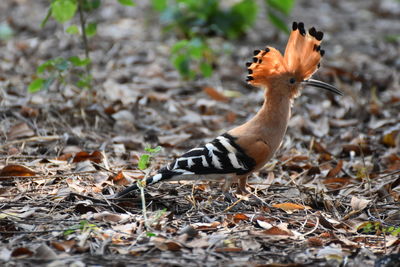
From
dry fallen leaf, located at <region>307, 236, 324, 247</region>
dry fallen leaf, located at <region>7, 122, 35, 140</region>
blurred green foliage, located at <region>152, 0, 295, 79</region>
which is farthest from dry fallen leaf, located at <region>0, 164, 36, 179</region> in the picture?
blurred green foliage, located at <region>152, 0, 295, 79</region>

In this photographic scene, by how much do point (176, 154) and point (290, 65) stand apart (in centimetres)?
135

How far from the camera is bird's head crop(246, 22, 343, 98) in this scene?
420 centimetres

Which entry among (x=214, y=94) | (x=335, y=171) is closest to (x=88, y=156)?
(x=335, y=171)

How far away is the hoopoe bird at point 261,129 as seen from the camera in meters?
3.90

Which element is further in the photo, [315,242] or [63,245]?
[315,242]

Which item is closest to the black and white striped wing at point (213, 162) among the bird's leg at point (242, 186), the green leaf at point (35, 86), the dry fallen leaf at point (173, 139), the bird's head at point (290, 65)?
the bird's leg at point (242, 186)

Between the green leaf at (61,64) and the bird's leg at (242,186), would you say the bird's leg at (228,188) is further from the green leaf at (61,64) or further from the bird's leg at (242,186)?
the green leaf at (61,64)

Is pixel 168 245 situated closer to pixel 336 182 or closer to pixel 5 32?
pixel 336 182

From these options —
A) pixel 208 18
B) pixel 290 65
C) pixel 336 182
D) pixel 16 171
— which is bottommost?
pixel 336 182

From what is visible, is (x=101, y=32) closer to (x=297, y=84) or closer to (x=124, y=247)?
(x=297, y=84)

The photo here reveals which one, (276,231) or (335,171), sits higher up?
(335,171)

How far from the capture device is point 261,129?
412 centimetres

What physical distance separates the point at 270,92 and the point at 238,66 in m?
3.76

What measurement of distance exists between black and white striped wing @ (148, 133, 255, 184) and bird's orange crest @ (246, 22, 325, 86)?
0.58 m
